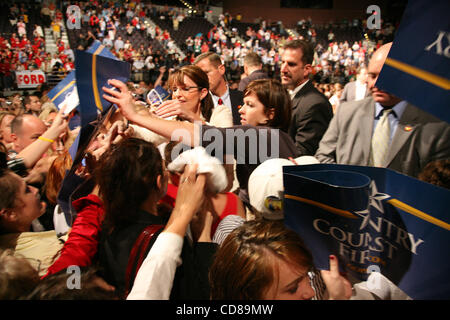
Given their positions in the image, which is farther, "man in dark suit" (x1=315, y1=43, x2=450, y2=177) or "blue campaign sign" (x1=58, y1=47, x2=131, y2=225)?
"man in dark suit" (x1=315, y1=43, x2=450, y2=177)

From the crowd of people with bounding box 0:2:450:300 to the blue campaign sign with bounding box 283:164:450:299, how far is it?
56 millimetres

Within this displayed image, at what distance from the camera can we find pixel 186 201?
0.86 m

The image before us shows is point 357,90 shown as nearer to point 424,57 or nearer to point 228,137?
point 228,137

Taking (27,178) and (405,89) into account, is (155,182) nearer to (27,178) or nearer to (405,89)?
(405,89)

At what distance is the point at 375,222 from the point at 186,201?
479 mm

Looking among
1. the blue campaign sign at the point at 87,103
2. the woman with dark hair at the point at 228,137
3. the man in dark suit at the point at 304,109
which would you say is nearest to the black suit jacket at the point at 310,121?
the man in dark suit at the point at 304,109

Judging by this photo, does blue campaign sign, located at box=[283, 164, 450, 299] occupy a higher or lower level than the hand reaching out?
higher

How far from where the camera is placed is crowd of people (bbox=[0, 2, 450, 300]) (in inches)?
28.9

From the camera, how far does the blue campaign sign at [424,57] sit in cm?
63

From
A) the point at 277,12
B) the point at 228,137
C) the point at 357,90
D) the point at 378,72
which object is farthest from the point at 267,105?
the point at 277,12

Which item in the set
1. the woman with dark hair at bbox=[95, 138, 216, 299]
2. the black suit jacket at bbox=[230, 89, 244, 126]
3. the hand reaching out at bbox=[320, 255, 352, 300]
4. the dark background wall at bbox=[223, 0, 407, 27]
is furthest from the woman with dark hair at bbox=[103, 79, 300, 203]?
the dark background wall at bbox=[223, 0, 407, 27]

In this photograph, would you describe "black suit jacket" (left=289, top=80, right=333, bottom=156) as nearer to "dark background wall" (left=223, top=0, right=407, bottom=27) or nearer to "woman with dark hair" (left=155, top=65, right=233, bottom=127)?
"woman with dark hair" (left=155, top=65, right=233, bottom=127)
